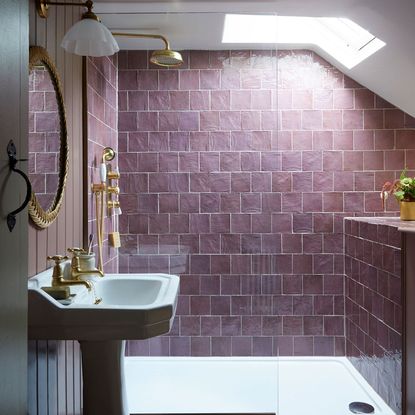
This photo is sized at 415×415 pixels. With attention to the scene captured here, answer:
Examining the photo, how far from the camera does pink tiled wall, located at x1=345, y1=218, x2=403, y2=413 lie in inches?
105

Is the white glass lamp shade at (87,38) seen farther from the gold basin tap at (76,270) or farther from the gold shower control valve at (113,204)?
the gold shower control valve at (113,204)

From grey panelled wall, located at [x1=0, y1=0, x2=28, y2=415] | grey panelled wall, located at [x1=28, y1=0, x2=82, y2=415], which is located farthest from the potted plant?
grey panelled wall, located at [x1=0, y1=0, x2=28, y2=415]

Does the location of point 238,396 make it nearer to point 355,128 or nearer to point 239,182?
point 239,182

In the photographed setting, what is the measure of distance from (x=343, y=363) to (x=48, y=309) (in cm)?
248

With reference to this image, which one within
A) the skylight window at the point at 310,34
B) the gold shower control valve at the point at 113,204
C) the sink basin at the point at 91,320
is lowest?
the sink basin at the point at 91,320

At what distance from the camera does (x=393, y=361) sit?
2691 millimetres

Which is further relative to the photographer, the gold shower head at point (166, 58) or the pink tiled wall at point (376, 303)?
the gold shower head at point (166, 58)

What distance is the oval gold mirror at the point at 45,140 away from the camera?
188cm

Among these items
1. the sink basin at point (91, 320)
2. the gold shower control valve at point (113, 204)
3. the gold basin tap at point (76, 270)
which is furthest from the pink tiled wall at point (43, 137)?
the gold shower control valve at point (113, 204)

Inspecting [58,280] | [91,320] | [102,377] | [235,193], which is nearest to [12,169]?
[91,320]

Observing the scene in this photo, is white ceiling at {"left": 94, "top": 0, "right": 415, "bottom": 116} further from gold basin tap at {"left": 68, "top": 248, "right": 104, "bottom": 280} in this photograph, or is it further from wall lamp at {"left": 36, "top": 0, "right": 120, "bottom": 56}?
gold basin tap at {"left": 68, "top": 248, "right": 104, "bottom": 280}

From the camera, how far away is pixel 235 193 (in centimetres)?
335

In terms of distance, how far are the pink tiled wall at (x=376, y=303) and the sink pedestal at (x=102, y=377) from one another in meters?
1.49

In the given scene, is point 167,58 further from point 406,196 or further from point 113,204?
point 406,196
